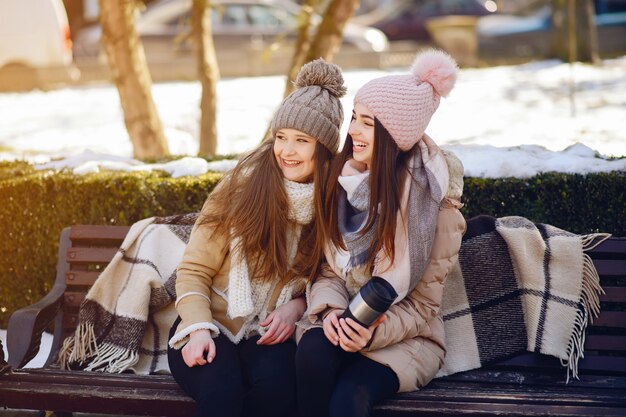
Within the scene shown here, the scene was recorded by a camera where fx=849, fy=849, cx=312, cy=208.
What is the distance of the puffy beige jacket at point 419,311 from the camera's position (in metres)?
3.28

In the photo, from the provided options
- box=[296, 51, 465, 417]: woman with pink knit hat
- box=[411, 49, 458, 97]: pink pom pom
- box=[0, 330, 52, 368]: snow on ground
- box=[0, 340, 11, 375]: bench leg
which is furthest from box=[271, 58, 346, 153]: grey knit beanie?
box=[0, 330, 52, 368]: snow on ground

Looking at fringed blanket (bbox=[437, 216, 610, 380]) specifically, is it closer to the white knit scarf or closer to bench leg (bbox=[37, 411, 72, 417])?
the white knit scarf

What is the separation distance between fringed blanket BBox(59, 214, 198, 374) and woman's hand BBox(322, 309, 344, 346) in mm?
940

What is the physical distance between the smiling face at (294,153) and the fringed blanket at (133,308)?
2.39ft

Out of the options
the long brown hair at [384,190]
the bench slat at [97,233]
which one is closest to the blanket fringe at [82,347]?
the bench slat at [97,233]

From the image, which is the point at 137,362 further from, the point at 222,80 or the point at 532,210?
the point at 222,80

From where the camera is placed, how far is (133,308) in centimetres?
388

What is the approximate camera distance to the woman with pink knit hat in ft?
10.6

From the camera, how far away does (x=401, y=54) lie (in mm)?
13914

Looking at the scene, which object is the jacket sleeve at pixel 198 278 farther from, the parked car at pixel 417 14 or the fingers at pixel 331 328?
the parked car at pixel 417 14

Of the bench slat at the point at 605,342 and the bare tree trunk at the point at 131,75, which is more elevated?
the bare tree trunk at the point at 131,75

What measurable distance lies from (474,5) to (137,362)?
64.0 ft

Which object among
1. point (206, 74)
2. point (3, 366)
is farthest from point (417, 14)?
point (3, 366)

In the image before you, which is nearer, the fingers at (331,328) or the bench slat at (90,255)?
the fingers at (331,328)
